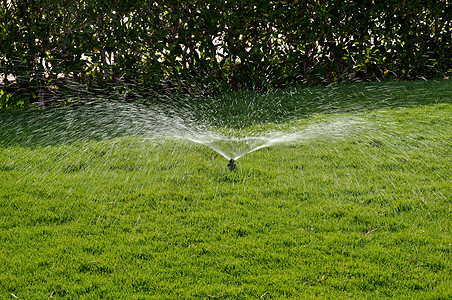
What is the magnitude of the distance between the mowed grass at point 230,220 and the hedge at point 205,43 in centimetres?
237

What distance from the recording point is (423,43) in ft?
28.3

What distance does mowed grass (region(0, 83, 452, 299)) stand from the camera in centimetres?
295

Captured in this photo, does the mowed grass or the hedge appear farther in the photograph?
the hedge

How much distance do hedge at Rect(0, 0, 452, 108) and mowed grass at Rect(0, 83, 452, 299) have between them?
237 centimetres

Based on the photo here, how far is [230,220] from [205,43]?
4.91 metres

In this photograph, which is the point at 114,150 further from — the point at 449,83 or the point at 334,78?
the point at 449,83

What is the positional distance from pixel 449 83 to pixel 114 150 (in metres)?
6.79

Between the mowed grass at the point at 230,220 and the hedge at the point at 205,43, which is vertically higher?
the hedge at the point at 205,43

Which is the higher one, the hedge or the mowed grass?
the hedge

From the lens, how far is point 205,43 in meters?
7.87

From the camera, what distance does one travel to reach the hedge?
24.2 feet

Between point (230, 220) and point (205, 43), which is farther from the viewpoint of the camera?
point (205, 43)

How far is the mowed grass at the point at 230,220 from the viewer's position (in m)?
2.95

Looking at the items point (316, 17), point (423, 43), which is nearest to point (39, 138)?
point (316, 17)
